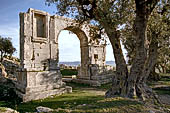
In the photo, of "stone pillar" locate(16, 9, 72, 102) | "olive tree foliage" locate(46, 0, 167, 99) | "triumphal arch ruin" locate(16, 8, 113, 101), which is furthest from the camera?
"triumphal arch ruin" locate(16, 8, 113, 101)

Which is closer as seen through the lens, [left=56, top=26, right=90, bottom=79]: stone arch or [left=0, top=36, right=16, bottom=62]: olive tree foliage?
[left=56, top=26, right=90, bottom=79]: stone arch

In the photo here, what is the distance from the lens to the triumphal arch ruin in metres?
8.40

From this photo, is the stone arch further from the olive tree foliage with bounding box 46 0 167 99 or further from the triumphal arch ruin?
the olive tree foliage with bounding box 46 0 167 99

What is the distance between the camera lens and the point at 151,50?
7.82 meters

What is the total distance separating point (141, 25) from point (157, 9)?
3401 millimetres

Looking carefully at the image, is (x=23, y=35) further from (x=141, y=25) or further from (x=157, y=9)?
(x=157, y=9)

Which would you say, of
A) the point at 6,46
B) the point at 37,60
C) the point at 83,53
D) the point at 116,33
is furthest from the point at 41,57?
the point at 6,46

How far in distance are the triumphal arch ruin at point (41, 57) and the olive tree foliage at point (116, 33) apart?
8.65 feet

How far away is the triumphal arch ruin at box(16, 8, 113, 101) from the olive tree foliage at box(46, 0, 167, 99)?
8.65 ft

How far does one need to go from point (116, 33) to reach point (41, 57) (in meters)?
6.95

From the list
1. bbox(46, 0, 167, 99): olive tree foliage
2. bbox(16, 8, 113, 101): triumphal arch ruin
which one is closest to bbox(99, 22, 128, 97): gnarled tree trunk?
bbox(46, 0, 167, 99): olive tree foliage

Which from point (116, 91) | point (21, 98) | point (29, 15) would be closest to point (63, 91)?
point (21, 98)

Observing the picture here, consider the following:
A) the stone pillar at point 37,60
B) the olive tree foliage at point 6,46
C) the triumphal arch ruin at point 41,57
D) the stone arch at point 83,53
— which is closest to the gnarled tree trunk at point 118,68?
the triumphal arch ruin at point 41,57

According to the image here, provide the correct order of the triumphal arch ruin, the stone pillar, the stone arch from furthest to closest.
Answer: the stone arch → the triumphal arch ruin → the stone pillar
